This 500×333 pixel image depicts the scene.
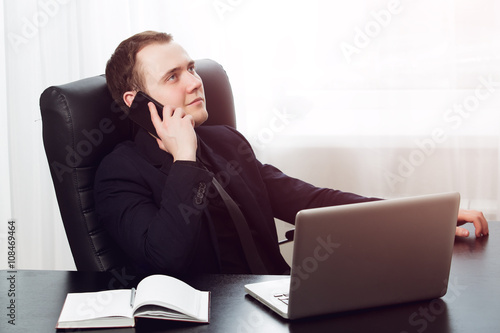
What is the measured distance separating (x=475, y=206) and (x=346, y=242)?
1680mm

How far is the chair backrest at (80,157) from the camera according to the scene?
1485 millimetres

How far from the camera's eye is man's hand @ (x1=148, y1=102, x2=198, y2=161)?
152 cm

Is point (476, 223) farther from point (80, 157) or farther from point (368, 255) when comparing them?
point (80, 157)

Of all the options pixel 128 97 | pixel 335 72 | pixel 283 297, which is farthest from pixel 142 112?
pixel 335 72

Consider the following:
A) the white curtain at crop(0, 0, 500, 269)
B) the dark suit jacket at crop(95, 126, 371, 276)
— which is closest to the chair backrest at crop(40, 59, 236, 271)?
the dark suit jacket at crop(95, 126, 371, 276)

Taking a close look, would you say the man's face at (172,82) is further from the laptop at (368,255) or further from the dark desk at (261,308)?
the laptop at (368,255)

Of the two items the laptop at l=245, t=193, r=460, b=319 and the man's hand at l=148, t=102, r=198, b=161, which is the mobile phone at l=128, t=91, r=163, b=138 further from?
the laptop at l=245, t=193, r=460, b=319

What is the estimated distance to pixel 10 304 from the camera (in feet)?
3.86

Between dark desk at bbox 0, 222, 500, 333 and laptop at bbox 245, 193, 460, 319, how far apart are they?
2 cm

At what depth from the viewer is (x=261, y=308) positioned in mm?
1129

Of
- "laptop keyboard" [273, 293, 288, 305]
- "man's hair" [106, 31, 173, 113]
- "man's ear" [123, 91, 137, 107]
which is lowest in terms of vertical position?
"laptop keyboard" [273, 293, 288, 305]

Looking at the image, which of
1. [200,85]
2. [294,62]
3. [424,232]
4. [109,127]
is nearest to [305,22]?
[294,62]

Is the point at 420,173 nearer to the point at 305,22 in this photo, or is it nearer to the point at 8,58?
the point at 305,22

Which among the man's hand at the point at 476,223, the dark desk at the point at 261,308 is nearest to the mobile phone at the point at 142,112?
the dark desk at the point at 261,308
